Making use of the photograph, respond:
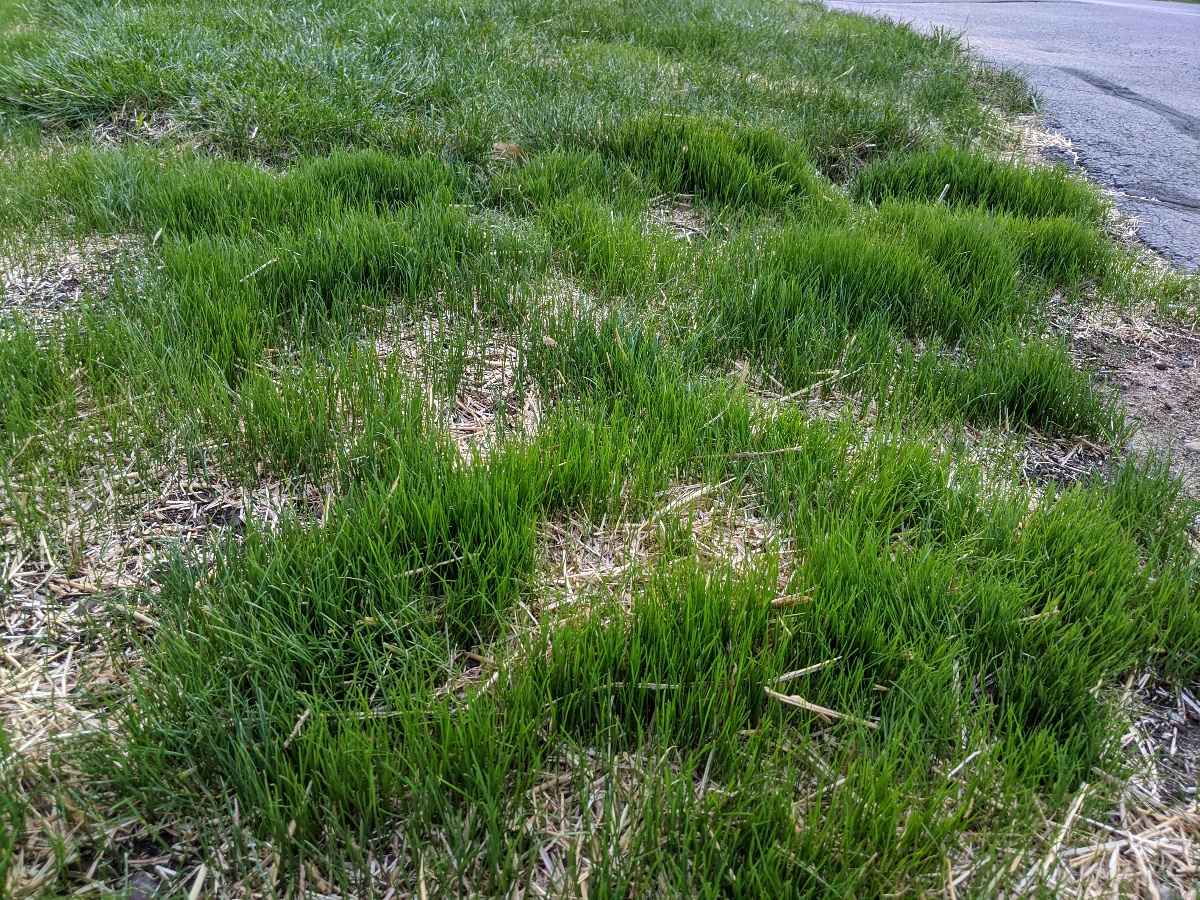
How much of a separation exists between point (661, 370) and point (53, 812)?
1.56m

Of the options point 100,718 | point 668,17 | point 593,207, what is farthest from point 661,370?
point 668,17

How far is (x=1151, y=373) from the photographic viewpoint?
258cm

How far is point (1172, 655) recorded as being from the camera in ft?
4.89

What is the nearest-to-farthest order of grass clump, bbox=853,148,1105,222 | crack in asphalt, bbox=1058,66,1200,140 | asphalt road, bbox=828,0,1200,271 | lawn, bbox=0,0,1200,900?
lawn, bbox=0,0,1200,900, grass clump, bbox=853,148,1105,222, asphalt road, bbox=828,0,1200,271, crack in asphalt, bbox=1058,66,1200,140

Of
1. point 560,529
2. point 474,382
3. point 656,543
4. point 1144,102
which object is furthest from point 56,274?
point 1144,102

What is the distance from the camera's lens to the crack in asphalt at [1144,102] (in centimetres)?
496

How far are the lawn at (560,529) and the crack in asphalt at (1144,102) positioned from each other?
223 centimetres

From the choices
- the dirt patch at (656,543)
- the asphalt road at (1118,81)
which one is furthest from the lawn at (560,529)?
the asphalt road at (1118,81)

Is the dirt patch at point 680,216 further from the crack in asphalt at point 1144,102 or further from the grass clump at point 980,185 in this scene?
the crack in asphalt at point 1144,102

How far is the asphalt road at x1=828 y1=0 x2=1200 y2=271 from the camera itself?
12.8ft

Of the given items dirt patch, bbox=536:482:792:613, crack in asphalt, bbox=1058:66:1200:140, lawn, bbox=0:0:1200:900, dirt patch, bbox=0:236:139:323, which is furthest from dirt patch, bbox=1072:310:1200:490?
dirt patch, bbox=0:236:139:323

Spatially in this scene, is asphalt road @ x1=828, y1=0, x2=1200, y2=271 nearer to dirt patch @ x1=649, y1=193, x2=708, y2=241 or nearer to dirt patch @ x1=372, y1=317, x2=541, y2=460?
dirt patch @ x1=649, y1=193, x2=708, y2=241

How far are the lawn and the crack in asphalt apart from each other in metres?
2.23

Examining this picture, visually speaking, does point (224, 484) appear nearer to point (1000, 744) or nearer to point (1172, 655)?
point (1000, 744)
